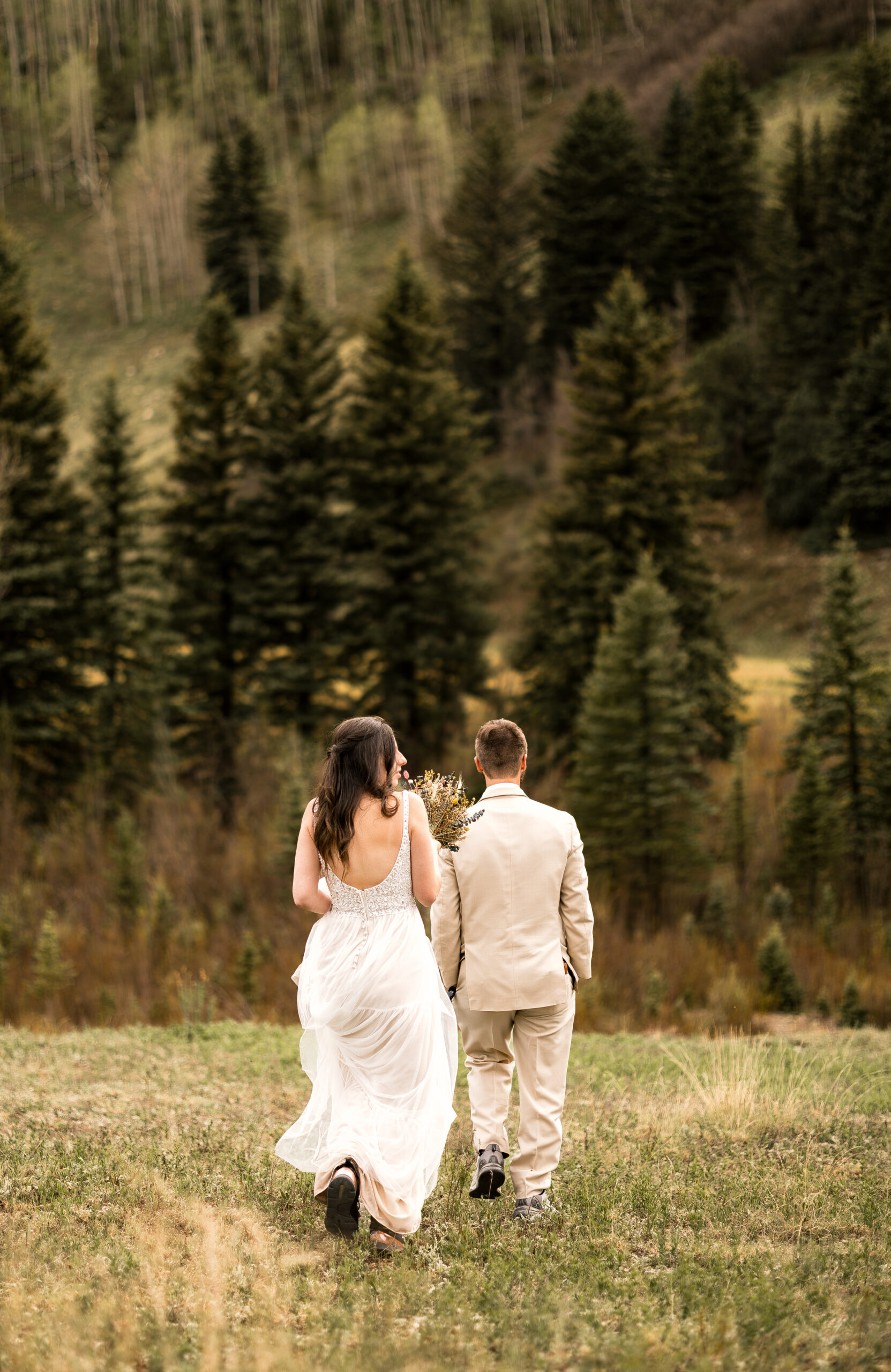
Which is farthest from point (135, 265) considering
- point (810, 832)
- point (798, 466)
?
point (810, 832)

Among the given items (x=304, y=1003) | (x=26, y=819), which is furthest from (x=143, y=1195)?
(x=26, y=819)

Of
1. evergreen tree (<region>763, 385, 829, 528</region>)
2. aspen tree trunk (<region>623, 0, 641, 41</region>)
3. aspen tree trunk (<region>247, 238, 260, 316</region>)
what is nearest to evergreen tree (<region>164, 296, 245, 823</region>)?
evergreen tree (<region>763, 385, 829, 528</region>)

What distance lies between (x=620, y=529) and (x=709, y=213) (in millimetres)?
29094

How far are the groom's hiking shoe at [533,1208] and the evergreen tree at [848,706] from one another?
65.7 feet

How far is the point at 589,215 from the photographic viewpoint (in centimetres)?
4809

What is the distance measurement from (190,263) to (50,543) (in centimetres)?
5558

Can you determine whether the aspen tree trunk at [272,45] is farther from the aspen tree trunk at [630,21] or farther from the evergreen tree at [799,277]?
the evergreen tree at [799,277]

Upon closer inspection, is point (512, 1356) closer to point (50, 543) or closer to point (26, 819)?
point (26, 819)

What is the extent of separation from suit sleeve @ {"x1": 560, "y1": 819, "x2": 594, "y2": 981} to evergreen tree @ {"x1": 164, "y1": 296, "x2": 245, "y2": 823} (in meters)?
23.4

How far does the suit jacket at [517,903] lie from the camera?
4996 millimetres

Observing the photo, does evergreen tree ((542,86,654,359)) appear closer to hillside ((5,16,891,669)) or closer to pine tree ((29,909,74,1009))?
hillside ((5,16,891,669))

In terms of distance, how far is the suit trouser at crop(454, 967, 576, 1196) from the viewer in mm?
5016

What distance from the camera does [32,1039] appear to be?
998cm

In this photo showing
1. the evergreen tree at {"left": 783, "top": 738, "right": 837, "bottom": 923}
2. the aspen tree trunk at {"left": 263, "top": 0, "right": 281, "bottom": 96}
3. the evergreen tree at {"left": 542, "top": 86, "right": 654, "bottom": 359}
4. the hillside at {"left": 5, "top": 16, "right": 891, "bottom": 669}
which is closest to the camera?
the evergreen tree at {"left": 783, "top": 738, "right": 837, "bottom": 923}
